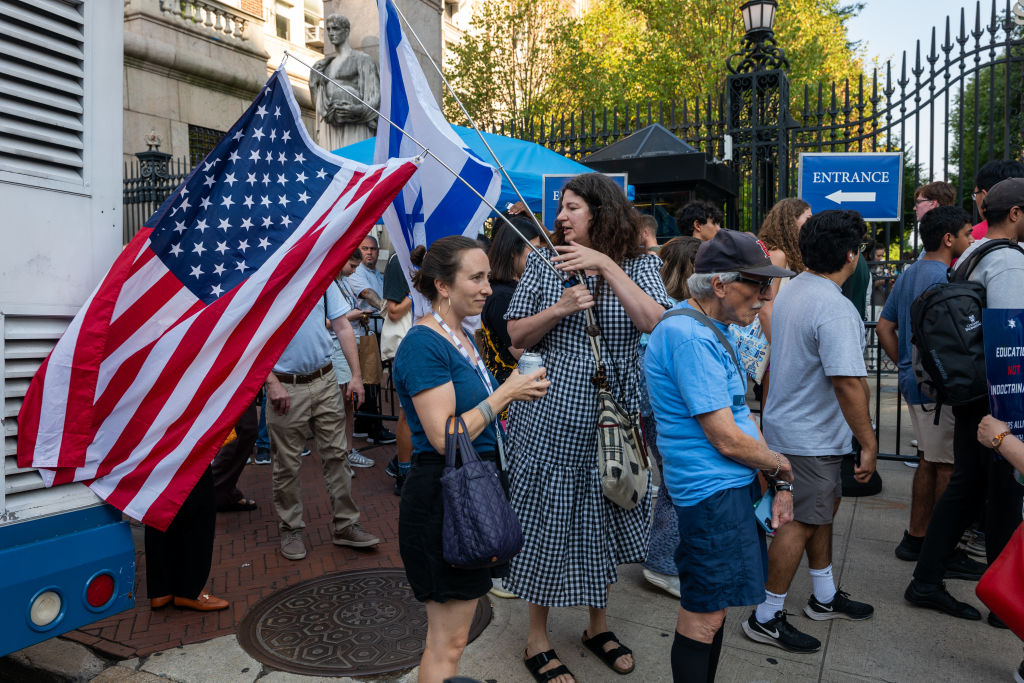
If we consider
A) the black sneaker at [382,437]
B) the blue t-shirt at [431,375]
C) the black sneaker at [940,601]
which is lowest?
the black sneaker at [940,601]

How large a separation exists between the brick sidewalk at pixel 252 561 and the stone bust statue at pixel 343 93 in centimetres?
576

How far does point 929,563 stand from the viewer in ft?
12.7

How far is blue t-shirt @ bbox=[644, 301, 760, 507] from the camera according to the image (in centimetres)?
252

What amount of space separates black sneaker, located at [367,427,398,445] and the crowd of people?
9.28 ft

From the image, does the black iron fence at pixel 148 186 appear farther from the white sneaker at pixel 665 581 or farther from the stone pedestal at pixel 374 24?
the white sneaker at pixel 665 581

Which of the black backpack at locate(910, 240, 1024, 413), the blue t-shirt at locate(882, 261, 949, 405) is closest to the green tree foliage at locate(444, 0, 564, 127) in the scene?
the blue t-shirt at locate(882, 261, 949, 405)

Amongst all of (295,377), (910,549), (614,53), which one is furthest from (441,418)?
(614,53)

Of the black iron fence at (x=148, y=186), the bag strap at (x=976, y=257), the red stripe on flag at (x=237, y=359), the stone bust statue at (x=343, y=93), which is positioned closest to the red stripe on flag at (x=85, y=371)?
the red stripe on flag at (x=237, y=359)

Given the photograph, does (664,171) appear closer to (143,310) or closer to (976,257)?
(976,257)

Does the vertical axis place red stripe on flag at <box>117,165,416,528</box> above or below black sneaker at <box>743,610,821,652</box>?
above

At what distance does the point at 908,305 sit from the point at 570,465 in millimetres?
2864

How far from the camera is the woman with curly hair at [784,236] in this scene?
4.91m

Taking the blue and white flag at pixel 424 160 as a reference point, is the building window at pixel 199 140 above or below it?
above

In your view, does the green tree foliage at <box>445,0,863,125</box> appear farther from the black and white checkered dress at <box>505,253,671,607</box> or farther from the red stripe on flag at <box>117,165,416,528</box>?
the red stripe on flag at <box>117,165,416,528</box>
